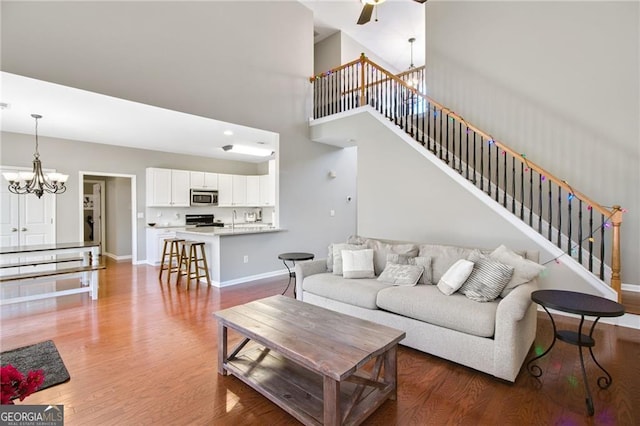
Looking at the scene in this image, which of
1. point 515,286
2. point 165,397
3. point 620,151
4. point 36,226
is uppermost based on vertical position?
point 620,151

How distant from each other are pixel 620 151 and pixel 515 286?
311 cm

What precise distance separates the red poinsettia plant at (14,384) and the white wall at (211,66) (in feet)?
11.4

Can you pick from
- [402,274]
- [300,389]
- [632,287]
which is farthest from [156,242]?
[632,287]

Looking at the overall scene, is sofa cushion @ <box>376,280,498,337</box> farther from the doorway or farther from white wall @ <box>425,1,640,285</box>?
the doorway

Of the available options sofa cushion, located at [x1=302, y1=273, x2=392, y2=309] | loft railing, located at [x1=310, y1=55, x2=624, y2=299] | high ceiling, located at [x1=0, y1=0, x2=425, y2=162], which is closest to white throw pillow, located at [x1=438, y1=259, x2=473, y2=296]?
sofa cushion, located at [x1=302, y1=273, x2=392, y2=309]

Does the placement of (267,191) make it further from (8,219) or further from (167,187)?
(8,219)

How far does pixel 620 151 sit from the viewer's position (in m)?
4.09

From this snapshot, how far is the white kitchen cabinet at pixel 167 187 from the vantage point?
→ 6922mm

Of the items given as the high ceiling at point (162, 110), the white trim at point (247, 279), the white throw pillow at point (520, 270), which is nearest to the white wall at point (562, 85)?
the high ceiling at point (162, 110)

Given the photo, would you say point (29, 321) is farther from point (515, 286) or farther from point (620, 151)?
point (620, 151)

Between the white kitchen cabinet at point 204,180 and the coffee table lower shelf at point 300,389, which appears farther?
the white kitchen cabinet at point 204,180

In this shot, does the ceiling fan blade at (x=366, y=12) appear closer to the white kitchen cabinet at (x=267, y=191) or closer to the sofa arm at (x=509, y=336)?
the sofa arm at (x=509, y=336)

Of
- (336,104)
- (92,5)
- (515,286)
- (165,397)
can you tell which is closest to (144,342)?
(165,397)

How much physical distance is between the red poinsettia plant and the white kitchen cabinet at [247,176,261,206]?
299 inches
